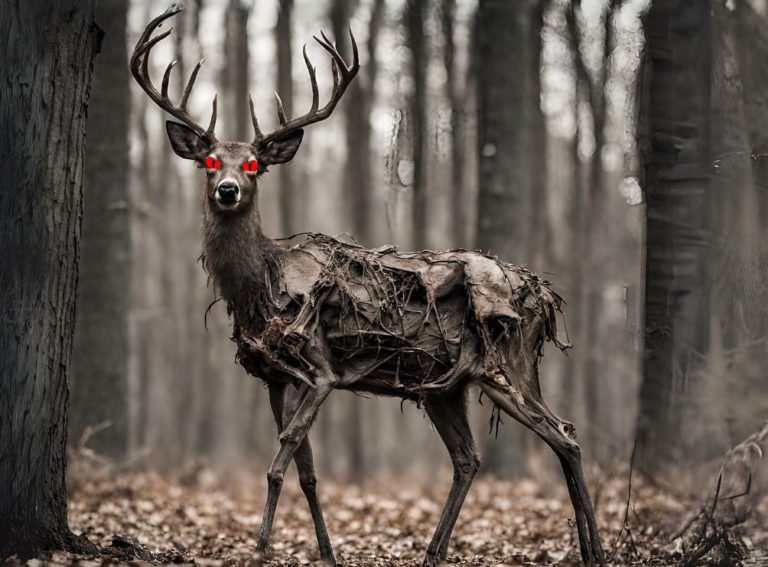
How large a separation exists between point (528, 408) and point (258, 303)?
2.31m

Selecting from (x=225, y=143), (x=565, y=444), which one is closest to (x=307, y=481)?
(x=565, y=444)

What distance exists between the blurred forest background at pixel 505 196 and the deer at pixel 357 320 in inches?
25.8

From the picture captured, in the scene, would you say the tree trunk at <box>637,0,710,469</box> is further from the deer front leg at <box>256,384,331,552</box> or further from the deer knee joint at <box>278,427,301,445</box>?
the deer knee joint at <box>278,427,301,445</box>

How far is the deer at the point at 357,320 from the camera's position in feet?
22.4

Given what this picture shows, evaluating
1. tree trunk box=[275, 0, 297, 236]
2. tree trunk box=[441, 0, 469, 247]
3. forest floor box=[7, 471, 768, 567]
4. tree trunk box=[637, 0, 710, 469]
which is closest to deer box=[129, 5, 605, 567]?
forest floor box=[7, 471, 768, 567]

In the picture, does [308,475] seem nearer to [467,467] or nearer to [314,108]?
[467,467]

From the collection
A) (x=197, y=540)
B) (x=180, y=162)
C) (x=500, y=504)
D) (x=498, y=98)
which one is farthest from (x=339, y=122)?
(x=197, y=540)

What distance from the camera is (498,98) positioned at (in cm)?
1277

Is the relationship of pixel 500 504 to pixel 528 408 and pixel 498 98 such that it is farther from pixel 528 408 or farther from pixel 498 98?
pixel 498 98

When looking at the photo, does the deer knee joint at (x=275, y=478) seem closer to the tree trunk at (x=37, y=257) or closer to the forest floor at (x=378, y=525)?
the forest floor at (x=378, y=525)

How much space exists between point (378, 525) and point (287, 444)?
12.9 feet

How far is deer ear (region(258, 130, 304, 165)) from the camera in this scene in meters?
7.41

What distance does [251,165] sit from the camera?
7172 millimetres

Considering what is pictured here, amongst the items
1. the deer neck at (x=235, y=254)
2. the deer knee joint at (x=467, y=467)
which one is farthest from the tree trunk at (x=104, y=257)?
the deer knee joint at (x=467, y=467)
